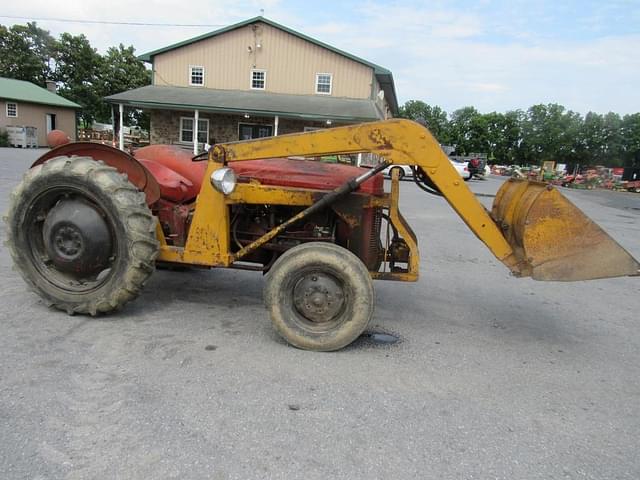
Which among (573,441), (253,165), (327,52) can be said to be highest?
(327,52)

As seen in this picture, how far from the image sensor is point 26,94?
38.7 meters

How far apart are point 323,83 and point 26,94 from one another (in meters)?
26.3

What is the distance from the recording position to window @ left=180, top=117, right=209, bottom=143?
2792 centimetres

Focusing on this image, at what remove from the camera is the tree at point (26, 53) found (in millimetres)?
49088

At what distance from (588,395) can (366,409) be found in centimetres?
173

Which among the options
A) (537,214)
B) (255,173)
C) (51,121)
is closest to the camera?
(537,214)

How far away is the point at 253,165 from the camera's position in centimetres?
452

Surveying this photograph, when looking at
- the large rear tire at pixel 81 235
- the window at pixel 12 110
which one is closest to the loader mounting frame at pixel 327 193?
the large rear tire at pixel 81 235

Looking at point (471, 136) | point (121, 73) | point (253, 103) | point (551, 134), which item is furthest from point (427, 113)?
point (253, 103)

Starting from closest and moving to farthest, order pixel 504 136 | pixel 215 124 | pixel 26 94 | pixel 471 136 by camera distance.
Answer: pixel 215 124 → pixel 26 94 → pixel 504 136 → pixel 471 136

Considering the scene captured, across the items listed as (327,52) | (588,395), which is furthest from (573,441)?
(327,52)

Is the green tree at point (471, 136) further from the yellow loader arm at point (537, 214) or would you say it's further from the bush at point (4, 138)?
the yellow loader arm at point (537, 214)

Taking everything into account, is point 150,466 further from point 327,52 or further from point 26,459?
point 327,52

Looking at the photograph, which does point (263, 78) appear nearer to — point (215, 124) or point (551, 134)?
point (215, 124)
